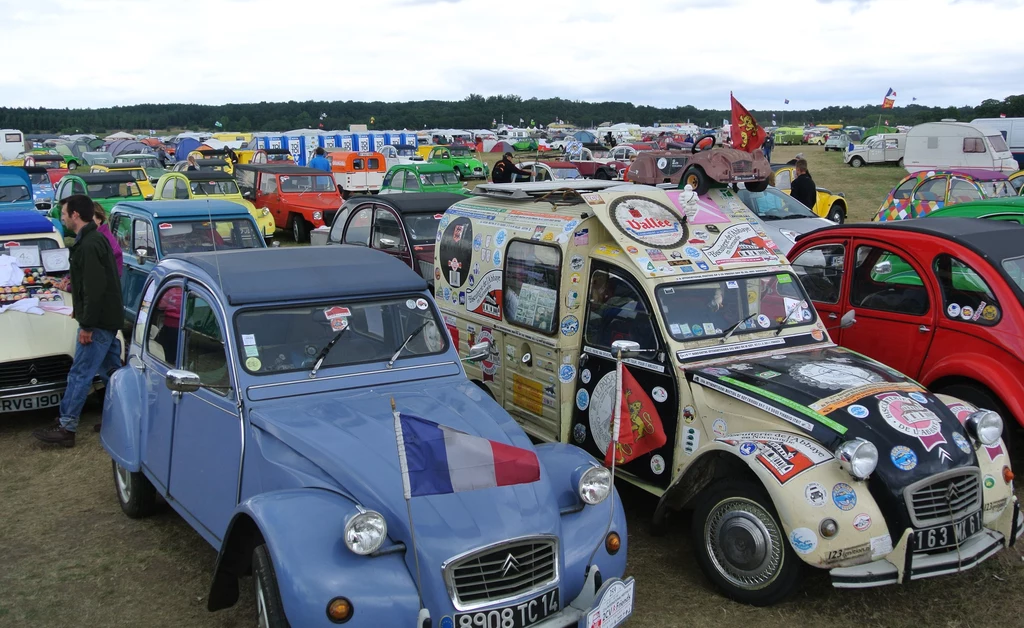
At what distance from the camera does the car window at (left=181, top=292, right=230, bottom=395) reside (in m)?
4.70

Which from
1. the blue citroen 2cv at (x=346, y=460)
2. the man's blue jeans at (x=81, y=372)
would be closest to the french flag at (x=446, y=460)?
the blue citroen 2cv at (x=346, y=460)

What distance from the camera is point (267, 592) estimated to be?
3.64 m

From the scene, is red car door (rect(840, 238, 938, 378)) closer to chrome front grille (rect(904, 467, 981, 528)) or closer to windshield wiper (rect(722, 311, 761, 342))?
windshield wiper (rect(722, 311, 761, 342))

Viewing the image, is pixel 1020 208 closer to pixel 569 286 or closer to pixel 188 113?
pixel 569 286

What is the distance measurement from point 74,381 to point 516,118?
11533 cm

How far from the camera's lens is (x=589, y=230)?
20.0ft

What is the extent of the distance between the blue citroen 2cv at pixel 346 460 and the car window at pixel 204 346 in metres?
0.02

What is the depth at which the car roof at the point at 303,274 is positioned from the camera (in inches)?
189

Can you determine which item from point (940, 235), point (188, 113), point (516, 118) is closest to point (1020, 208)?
point (940, 235)

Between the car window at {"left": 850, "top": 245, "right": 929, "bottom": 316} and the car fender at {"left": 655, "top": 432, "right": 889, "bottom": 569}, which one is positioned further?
the car window at {"left": 850, "top": 245, "right": 929, "bottom": 316}

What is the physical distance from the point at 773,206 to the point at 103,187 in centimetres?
1314

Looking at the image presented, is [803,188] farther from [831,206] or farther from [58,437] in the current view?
[58,437]

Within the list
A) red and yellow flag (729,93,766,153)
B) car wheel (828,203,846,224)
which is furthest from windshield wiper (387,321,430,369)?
car wheel (828,203,846,224)

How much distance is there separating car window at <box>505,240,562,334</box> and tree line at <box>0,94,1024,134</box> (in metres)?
99.7
